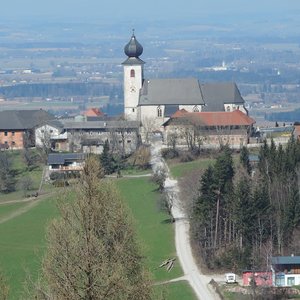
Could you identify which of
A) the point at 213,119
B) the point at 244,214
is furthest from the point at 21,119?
the point at 244,214

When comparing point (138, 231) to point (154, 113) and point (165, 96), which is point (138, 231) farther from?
point (165, 96)

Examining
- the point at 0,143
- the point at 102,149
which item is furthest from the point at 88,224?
the point at 0,143

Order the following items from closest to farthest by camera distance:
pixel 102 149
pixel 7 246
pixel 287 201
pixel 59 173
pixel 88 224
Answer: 1. pixel 88 224
2. pixel 287 201
3. pixel 7 246
4. pixel 59 173
5. pixel 102 149

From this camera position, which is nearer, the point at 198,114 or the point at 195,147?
the point at 195,147

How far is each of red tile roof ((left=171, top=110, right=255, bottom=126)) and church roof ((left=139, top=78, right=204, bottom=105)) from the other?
5.54 meters

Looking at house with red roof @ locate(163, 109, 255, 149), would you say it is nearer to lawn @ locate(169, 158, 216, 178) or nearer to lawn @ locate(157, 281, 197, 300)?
lawn @ locate(169, 158, 216, 178)

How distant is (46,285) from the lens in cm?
1530

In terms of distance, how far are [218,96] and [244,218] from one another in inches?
1187

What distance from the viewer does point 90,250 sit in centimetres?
1502

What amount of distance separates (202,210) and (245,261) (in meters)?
3.53

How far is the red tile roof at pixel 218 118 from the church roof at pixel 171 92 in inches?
218

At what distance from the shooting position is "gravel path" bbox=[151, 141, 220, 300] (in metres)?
30.3

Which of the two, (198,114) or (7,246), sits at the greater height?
(198,114)

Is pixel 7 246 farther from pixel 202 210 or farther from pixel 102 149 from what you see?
pixel 102 149
